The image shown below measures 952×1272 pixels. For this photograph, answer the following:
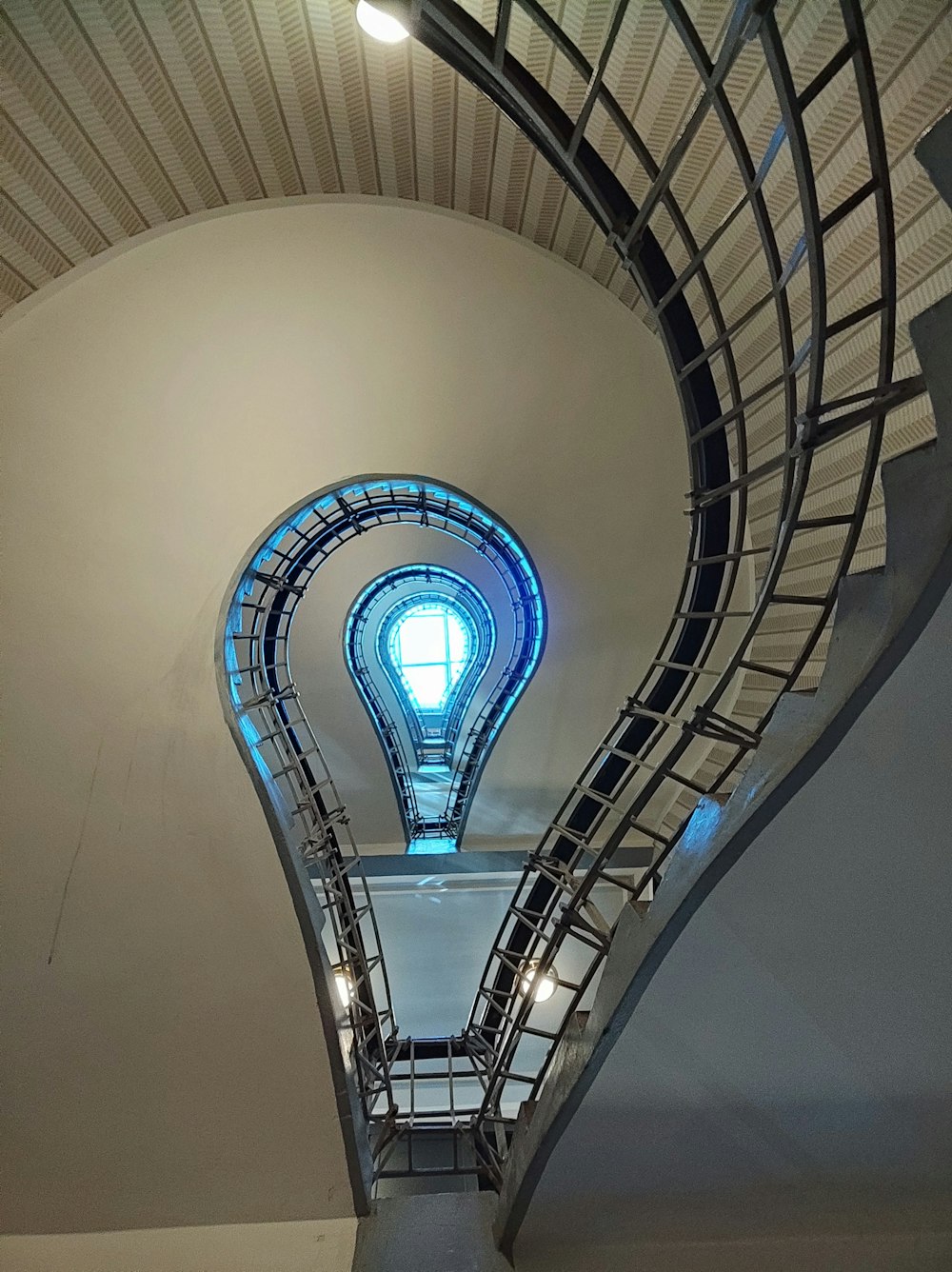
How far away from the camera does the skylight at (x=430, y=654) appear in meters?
11.0

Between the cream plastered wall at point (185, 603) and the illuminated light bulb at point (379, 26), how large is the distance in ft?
2.14

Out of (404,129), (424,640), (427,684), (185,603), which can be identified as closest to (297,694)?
(185,603)

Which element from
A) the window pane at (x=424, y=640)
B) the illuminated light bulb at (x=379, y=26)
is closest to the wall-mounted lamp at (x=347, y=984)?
the illuminated light bulb at (x=379, y=26)

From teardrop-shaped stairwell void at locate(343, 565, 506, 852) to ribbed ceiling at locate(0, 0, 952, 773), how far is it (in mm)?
4365

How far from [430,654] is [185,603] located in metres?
8.05

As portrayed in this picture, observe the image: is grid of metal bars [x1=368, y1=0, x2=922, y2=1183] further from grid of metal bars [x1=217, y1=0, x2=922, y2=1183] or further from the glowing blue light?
the glowing blue light

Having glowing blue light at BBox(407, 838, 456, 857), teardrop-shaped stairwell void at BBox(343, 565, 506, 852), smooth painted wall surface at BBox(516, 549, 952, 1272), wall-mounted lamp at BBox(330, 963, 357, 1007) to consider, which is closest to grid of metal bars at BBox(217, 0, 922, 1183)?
wall-mounted lamp at BBox(330, 963, 357, 1007)

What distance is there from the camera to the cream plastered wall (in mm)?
3188

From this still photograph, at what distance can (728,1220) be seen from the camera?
324 centimetres

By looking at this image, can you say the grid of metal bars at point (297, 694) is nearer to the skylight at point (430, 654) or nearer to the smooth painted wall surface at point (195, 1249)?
the smooth painted wall surface at point (195, 1249)

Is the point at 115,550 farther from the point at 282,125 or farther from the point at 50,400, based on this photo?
the point at 282,125

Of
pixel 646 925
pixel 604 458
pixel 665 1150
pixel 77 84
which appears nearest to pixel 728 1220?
pixel 665 1150

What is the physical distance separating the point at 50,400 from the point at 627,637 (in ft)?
13.9

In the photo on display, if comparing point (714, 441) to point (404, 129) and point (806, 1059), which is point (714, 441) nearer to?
point (404, 129)
